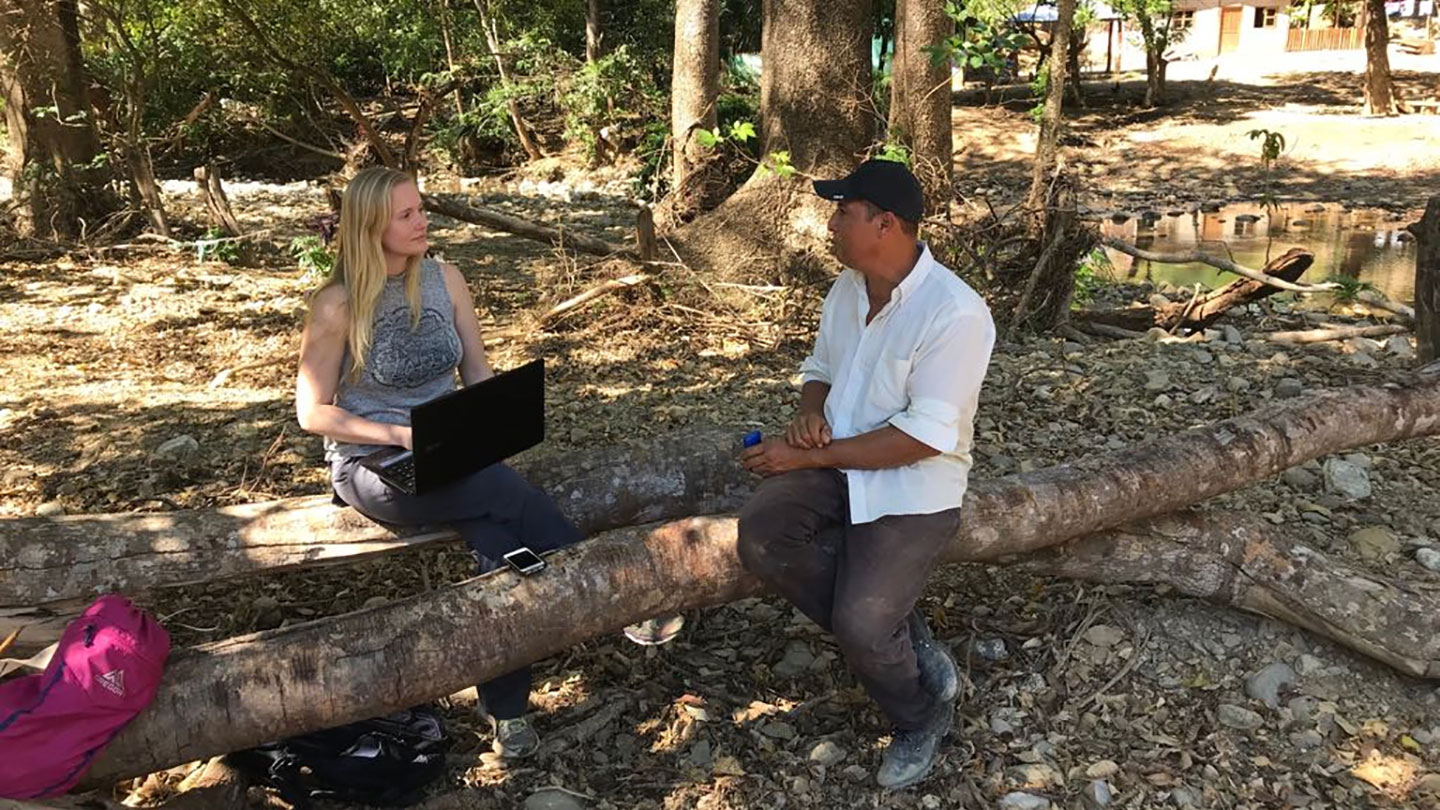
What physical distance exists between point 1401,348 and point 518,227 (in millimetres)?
5406

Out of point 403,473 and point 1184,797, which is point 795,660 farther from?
point 403,473

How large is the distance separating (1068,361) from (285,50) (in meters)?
11.7

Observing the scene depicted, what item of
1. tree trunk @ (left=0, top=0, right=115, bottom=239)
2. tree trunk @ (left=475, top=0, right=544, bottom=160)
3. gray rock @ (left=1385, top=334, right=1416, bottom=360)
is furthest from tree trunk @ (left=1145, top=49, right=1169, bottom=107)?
tree trunk @ (left=0, top=0, right=115, bottom=239)

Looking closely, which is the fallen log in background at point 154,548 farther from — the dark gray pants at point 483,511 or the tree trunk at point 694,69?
the tree trunk at point 694,69

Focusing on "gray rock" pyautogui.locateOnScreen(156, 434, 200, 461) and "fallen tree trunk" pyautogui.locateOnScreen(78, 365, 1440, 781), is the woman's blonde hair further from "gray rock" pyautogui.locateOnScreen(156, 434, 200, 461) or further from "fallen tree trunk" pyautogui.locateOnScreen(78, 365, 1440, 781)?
"gray rock" pyautogui.locateOnScreen(156, 434, 200, 461)

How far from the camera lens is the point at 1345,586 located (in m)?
3.32

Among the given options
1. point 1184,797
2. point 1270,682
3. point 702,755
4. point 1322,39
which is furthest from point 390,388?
point 1322,39

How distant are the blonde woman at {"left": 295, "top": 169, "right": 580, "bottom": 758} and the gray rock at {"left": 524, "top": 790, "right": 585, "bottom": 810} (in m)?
0.14

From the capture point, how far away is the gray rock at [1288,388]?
541 cm

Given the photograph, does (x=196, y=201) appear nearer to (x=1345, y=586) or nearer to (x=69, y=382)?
(x=69, y=382)

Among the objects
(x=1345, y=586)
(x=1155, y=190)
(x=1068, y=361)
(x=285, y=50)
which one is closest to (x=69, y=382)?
(x=1068, y=361)

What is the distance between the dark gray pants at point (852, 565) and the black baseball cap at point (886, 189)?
75 cm

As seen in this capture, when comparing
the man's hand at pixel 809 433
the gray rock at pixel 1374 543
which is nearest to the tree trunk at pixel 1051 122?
the gray rock at pixel 1374 543

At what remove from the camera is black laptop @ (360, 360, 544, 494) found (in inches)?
114
